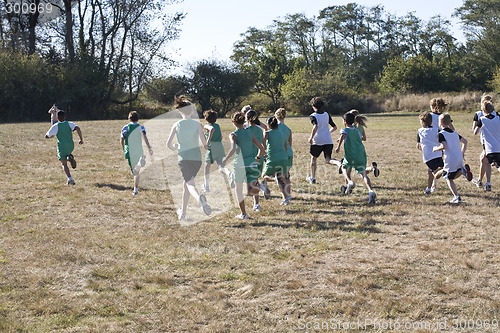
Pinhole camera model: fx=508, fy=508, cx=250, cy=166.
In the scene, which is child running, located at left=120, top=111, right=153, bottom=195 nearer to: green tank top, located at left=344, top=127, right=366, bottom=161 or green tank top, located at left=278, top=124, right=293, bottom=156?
green tank top, located at left=278, top=124, right=293, bottom=156

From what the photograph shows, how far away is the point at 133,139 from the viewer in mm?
9805

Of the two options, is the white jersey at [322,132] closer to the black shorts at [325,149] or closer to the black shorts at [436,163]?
the black shorts at [325,149]

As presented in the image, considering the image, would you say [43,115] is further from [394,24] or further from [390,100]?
[394,24]

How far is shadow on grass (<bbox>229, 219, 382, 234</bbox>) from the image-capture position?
23.1 ft

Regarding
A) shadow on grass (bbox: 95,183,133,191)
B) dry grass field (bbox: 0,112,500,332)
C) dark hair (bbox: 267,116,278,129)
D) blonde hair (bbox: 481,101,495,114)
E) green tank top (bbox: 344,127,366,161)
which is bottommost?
dry grass field (bbox: 0,112,500,332)

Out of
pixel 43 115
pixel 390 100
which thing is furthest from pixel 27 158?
pixel 390 100

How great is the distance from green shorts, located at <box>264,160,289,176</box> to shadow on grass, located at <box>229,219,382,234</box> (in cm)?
125

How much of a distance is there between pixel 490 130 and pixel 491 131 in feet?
0.08

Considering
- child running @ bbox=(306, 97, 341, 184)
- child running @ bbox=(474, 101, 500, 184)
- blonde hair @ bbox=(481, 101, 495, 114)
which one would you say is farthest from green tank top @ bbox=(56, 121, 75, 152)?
blonde hair @ bbox=(481, 101, 495, 114)

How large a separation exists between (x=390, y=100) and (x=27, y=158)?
3740cm

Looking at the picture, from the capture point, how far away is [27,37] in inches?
1801

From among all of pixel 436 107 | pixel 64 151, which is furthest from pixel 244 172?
pixel 64 151

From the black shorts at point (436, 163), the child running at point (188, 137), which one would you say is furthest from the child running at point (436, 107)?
the child running at point (188, 137)

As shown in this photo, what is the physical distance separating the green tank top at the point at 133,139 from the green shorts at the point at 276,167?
2765 mm
